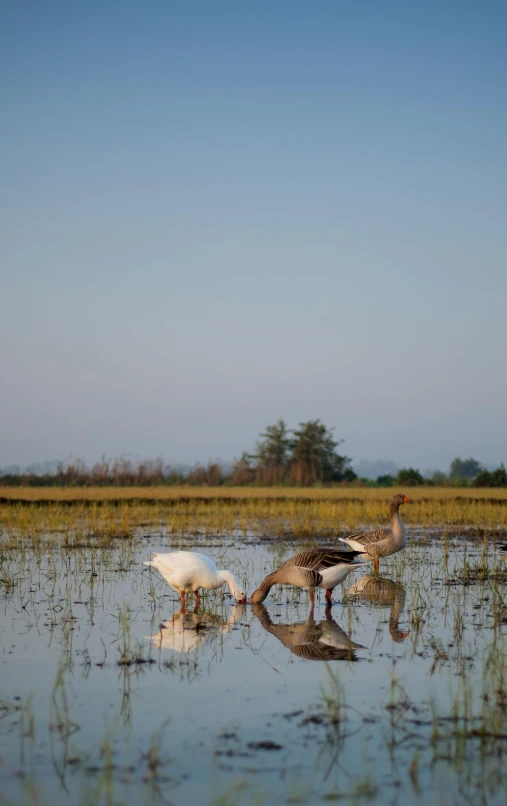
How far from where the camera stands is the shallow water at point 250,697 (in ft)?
13.4

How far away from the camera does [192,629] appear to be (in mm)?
7781

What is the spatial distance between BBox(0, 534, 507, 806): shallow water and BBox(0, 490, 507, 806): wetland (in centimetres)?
2

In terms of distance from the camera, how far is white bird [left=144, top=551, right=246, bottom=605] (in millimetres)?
8688

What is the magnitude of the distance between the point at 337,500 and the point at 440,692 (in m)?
22.7

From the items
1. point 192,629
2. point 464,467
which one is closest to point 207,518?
point 192,629

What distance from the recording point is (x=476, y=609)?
8547mm

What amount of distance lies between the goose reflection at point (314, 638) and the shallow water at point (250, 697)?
0.09 ft

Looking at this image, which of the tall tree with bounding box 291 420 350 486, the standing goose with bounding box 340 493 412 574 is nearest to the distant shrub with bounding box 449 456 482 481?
the tall tree with bounding box 291 420 350 486

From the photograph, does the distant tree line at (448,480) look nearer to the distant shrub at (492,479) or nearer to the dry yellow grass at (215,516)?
the distant shrub at (492,479)

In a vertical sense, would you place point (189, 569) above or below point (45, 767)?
above

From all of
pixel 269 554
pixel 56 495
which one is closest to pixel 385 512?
pixel 269 554

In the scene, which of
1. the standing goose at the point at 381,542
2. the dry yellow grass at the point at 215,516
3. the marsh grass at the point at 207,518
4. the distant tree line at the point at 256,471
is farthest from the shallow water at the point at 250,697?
the distant tree line at the point at 256,471

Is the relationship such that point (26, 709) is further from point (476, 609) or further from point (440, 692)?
point (476, 609)

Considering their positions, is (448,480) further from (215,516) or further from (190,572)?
(190,572)
